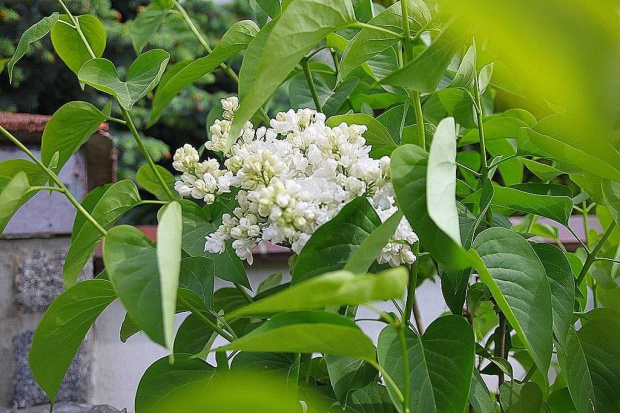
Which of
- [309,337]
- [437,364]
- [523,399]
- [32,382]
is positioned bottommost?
[32,382]

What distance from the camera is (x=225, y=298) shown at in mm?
726

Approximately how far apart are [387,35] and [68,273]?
0.33 m

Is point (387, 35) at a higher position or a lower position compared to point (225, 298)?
higher

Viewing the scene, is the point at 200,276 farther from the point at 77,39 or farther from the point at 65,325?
the point at 77,39

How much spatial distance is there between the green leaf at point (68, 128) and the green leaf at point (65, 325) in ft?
0.55

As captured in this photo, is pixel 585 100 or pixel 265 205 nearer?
pixel 585 100

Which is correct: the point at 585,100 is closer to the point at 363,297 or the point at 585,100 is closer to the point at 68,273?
the point at 363,297

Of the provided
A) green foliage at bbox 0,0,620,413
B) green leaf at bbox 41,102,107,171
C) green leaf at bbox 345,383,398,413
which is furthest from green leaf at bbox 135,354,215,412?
green leaf at bbox 41,102,107,171

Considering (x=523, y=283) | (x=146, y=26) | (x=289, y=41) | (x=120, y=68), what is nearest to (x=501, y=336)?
(x=523, y=283)

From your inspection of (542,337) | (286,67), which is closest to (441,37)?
(286,67)

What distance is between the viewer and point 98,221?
1.88 ft

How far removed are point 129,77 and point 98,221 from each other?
0.13m

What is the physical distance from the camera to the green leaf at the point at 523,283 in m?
0.44

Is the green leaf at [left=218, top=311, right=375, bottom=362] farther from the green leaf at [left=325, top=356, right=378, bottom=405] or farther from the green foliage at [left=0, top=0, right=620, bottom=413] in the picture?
the green leaf at [left=325, top=356, right=378, bottom=405]
